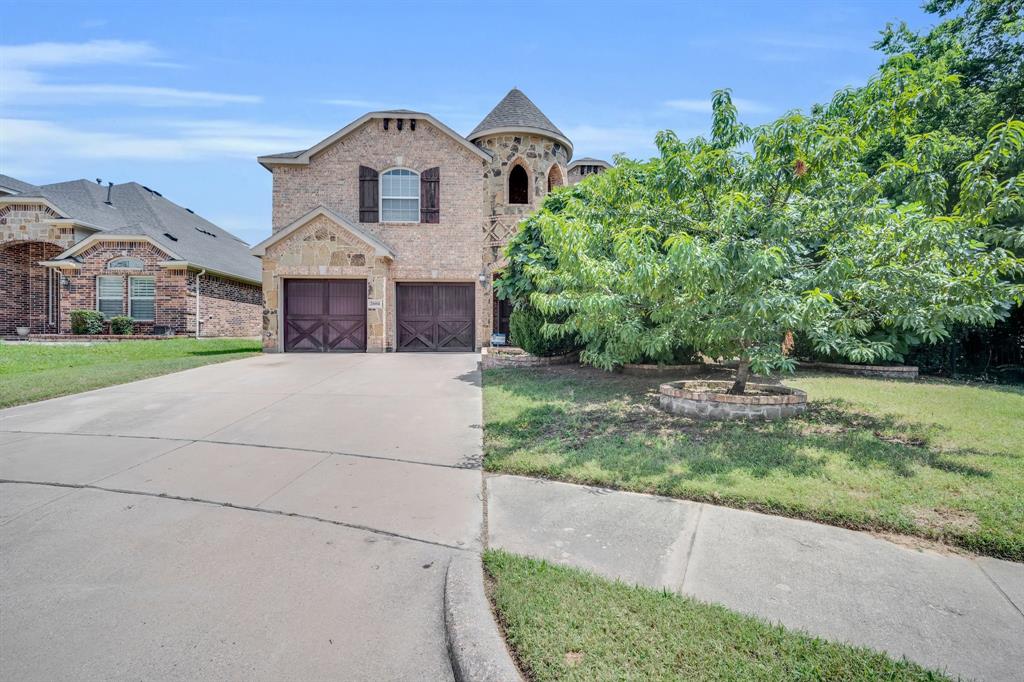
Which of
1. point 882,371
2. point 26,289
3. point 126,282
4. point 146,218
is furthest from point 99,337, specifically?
point 882,371

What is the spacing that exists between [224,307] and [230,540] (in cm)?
2214

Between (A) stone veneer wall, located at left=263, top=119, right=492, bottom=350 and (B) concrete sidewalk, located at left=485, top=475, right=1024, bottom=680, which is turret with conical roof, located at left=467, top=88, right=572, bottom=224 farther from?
(B) concrete sidewalk, located at left=485, top=475, right=1024, bottom=680

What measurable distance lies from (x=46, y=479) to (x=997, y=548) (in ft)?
24.9

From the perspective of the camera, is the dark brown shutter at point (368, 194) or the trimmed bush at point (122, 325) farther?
the trimmed bush at point (122, 325)

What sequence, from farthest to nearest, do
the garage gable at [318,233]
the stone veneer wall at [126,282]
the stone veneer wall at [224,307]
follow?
1. the stone veneer wall at [224,307]
2. the stone veneer wall at [126,282]
3. the garage gable at [318,233]

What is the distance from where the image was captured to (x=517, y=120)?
18.0 meters

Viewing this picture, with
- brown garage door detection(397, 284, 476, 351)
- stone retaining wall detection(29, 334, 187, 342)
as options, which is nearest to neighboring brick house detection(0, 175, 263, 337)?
stone retaining wall detection(29, 334, 187, 342)

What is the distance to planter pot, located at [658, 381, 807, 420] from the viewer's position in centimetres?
693

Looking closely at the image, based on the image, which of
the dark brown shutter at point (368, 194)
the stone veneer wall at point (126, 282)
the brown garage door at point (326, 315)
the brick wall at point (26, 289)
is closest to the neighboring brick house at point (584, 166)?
the dark brown shutter at point (368, 194)

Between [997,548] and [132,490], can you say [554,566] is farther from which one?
[132,490]

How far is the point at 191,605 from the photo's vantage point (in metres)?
2.92

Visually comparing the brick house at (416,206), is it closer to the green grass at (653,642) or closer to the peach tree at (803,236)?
the peach tree at (803,236)

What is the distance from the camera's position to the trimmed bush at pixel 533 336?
39.1ft

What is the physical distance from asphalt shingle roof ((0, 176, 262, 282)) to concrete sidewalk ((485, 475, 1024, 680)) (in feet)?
69.1
